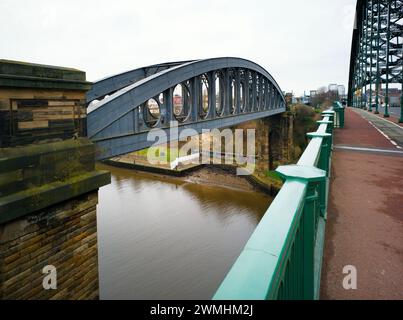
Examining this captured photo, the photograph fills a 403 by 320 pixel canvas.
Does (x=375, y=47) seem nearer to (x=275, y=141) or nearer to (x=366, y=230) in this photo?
(x=275, y=141)

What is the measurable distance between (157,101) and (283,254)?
8732 mm

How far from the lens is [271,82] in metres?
25.8

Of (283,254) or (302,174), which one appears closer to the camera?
(283,254)

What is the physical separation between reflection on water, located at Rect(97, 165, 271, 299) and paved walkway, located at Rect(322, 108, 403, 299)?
8752mm

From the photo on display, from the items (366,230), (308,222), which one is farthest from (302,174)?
(366,230)

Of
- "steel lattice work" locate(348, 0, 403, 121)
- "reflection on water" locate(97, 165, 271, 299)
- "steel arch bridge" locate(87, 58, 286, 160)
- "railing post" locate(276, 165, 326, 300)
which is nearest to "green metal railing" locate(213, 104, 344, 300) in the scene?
"railing post" locate(276, 165, 326, 300)

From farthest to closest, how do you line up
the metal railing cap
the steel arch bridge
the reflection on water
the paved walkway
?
1. the reflection on water
2. the steel arch bridge
3. the paved walkway
4. the metal railing cap

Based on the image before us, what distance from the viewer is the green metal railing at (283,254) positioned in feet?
3.02

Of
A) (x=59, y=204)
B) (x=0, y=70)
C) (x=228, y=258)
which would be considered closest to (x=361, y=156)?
(x=59, y=204)

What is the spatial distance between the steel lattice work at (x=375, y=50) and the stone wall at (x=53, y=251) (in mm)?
23270

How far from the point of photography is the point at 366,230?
9.83 feet

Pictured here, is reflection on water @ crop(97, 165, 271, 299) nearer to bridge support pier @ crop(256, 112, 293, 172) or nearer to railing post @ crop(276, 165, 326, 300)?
bridge support pier @ crop(256, 112, 293, 172)

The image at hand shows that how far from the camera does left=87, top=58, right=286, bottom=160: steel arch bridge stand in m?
7.24

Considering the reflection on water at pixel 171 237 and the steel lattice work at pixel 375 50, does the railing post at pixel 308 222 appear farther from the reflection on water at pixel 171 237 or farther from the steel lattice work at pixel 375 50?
the steel lattice work at pixel 375 50
